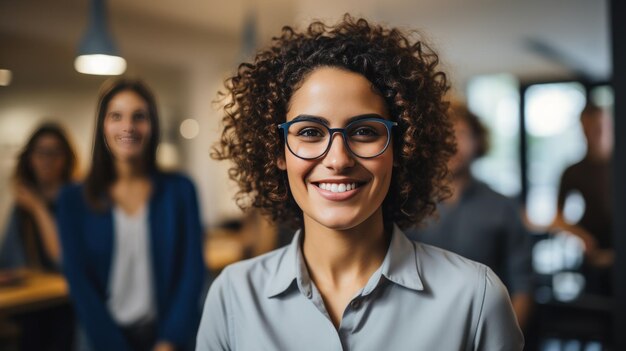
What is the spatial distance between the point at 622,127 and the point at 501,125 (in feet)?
6.75

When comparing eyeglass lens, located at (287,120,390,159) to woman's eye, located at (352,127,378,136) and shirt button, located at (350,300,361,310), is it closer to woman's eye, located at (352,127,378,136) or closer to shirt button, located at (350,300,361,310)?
woman's eye, located at (352,127,378,136)

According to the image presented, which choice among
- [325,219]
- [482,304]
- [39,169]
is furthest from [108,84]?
[482,304]

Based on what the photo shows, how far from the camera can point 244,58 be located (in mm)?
1845

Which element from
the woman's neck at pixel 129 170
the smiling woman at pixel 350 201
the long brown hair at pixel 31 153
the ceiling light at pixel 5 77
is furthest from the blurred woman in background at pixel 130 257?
the ceiling light at pixel 5 77

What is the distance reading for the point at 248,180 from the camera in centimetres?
81

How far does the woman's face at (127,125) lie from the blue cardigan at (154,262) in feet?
0.36

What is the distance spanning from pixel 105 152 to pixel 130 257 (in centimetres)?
23

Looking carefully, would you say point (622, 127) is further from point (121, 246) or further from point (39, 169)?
point (39, 169)

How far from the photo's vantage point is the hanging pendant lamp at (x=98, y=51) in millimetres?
1210

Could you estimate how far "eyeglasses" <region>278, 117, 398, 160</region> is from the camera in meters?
0.65

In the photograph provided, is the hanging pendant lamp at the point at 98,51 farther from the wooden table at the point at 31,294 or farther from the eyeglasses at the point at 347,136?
the eyeglasses at the point at 347,136

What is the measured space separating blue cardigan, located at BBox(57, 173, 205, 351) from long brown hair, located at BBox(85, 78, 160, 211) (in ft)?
0.09

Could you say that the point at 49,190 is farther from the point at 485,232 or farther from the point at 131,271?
the point at 485,232

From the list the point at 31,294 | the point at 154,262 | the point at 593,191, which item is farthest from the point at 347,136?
the point at 593,191
